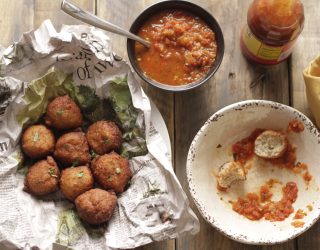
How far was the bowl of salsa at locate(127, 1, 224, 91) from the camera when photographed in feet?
6.00

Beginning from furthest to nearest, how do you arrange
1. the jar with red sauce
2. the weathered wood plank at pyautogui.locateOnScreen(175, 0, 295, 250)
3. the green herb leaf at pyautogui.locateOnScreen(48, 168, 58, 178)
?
the weathered wood plank at pyautogui.locateOnScreen(175, 0, 295, 250)
the green herb leaf at pyautogui.locateOnScreen(48, 168, 58, 178)
the jar with red sauce

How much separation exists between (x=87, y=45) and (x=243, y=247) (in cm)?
80

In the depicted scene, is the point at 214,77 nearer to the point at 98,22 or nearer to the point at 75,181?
the point at 98,22

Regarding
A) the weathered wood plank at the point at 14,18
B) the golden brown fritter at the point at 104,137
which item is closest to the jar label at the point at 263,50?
the golden brown fritter at the point at 104,137

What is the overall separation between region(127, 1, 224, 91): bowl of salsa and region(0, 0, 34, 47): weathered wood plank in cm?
37

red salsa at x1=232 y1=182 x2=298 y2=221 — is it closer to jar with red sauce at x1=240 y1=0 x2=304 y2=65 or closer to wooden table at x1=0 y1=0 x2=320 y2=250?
wooden table at x1=0 y1=0 x2=320 y2=250

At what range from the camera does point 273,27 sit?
5.63ft

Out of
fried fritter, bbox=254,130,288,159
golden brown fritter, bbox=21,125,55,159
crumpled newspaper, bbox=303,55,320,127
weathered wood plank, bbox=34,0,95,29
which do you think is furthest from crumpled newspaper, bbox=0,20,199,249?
A: crumpled newspaper, bbox=303,55,320,127

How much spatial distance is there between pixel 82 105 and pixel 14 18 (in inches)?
15.0

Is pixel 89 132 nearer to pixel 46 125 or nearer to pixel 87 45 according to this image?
pixel 46 125

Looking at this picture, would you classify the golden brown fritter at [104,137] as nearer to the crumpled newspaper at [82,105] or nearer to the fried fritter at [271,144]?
the crumpled newspaper at [82,105]

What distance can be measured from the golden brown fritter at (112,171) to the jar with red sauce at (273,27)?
0.53 m

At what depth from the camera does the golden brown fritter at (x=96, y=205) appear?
5.74 ft

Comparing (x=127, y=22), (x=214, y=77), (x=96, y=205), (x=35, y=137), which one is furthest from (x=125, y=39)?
(x=96, y=205)
